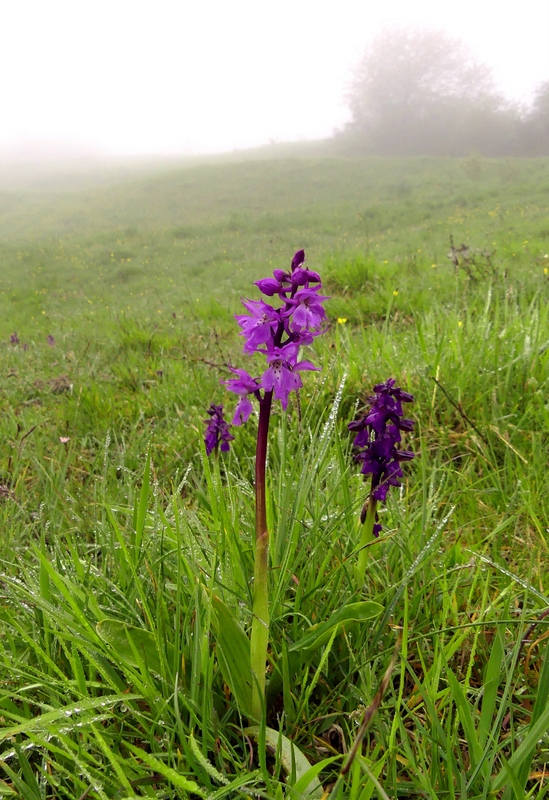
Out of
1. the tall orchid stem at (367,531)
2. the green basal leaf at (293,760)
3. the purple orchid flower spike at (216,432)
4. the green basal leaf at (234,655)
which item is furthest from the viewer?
the purple orchid flower spike at (216,432)

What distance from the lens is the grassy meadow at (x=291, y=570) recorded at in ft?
3.54

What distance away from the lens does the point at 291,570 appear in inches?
58.0

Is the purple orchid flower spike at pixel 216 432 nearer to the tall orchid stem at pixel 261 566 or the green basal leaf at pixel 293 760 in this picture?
the tall orchid stem at pixel 261 566

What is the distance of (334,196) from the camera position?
27891mm

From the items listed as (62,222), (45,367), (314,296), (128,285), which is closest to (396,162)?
(62,222)

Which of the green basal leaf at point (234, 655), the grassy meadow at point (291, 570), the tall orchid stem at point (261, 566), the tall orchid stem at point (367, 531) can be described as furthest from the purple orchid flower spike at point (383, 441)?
the green basal leaf at point (234, 655)

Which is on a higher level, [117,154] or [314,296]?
[117,154]

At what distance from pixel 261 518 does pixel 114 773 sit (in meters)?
0.69

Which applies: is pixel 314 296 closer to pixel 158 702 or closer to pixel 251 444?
pixel 158 702

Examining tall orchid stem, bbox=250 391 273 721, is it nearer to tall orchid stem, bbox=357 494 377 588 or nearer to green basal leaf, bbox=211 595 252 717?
green basal leaf, bbox=211 595 252 717

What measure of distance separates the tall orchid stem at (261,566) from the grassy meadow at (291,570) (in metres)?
0.05

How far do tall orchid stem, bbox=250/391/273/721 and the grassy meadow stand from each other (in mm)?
54

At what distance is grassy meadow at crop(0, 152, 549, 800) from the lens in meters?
1.08

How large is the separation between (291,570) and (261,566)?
0.36 metres
